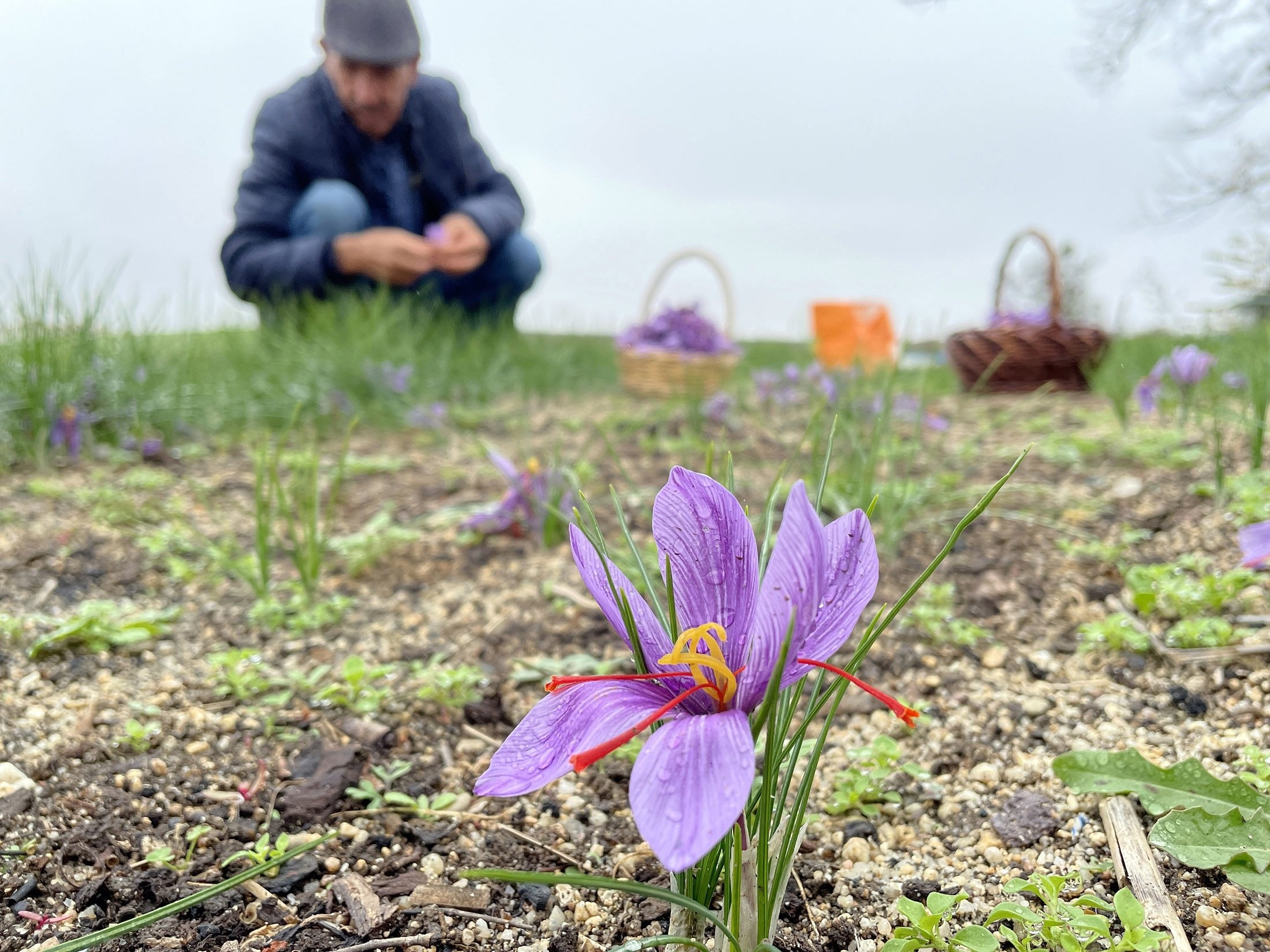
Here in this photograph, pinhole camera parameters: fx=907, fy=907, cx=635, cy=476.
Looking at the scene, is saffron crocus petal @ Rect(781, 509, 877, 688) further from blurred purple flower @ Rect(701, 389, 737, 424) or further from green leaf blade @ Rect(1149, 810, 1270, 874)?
blurred purple flower @ Rect(701, 389, 737, 424)

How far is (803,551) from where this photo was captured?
26.2 inches

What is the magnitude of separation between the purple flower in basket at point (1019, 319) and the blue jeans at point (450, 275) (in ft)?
10.2

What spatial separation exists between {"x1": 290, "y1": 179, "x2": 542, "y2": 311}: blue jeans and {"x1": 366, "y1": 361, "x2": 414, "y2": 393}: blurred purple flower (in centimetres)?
166

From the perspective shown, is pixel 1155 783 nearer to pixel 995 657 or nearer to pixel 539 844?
pixel 995 657

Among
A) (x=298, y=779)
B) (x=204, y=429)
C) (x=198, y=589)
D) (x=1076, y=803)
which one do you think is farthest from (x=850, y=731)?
(x=204, y=429)

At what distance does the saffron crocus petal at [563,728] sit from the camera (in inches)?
27.1

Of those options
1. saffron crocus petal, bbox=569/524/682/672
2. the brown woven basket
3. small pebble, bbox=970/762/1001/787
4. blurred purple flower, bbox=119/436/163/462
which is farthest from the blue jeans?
saffron crocus petal, bbox=569/524/682/672

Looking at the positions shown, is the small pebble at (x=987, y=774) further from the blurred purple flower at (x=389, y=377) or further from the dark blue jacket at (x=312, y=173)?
the dark blue jacket at (x=312, y=173)

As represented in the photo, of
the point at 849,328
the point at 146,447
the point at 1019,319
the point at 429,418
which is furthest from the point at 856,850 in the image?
the point at 849,328

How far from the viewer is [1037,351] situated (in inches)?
186

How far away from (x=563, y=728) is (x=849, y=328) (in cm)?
749

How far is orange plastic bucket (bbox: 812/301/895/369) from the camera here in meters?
7.17

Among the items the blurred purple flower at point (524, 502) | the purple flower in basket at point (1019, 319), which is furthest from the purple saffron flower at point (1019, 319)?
the blurred purple flower at point (524, 502)

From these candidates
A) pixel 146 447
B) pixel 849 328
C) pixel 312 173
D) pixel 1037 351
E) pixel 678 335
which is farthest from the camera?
pixel 849 328
